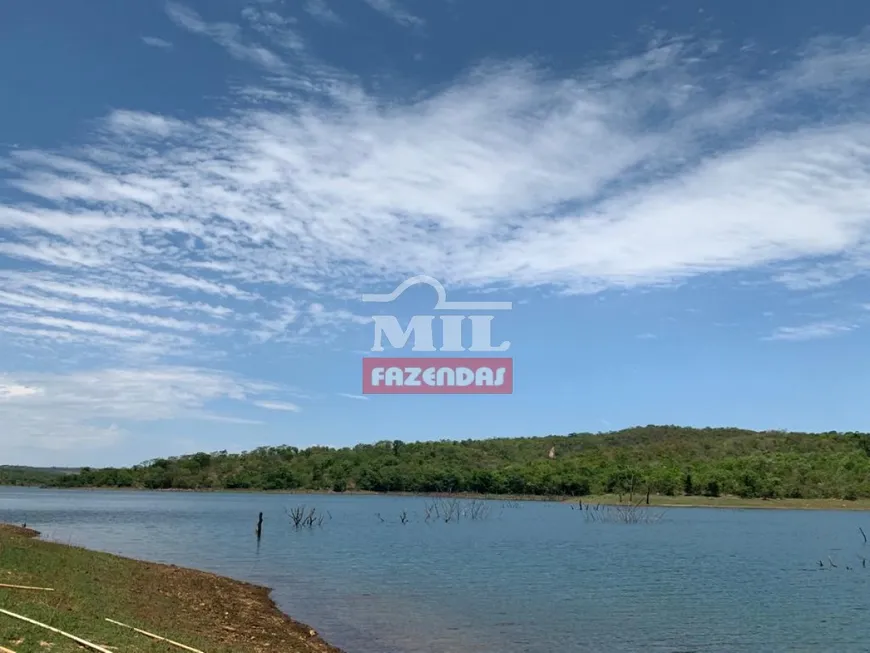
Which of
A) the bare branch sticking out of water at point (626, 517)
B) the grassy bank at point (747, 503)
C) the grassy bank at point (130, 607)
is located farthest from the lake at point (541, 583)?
the grassy bank at point (747, 503)

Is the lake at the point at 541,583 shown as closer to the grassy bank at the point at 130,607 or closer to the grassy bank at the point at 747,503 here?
the grassy bank at the point at 130,607

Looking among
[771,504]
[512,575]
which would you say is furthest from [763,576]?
[771,504]

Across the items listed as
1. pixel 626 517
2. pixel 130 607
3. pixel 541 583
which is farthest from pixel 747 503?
pixel 130 607

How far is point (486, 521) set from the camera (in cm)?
10250

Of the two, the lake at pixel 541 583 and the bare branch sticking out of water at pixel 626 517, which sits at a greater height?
the bare branch sticking out of water at pixel 626 517

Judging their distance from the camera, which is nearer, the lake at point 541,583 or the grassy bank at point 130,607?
the grassy bank at point 130,607

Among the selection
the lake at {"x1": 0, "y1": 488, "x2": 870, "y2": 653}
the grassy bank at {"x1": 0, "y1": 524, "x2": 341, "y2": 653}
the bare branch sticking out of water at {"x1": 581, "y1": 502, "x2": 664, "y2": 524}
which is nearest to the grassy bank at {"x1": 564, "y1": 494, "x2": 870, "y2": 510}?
the bare branch sticking out of water at {"x1": 581, "y1": 502, "x2": 664, "y2": 524}

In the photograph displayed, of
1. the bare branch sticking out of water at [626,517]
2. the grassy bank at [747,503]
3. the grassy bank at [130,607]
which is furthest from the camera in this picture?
the grassy bank at [747,503]

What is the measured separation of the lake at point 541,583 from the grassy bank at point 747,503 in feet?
192

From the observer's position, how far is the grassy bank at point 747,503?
5261 inches

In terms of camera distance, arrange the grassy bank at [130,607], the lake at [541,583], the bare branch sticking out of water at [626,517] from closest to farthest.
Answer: the grassy bank at [130,607], the lake at [541,583], the bare branch sticking out of water at [626,517]

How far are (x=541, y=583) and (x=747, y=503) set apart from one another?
115 meters

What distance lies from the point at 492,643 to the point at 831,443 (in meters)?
190

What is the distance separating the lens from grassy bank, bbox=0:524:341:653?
15.8 m
